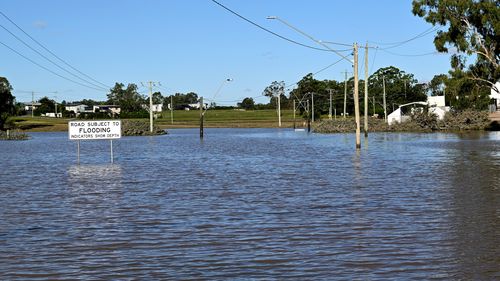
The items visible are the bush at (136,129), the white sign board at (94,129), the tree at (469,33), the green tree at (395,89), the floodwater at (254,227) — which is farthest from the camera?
the green tree at (395,89)

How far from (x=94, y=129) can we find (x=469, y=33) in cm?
4999

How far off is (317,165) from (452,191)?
1298cm

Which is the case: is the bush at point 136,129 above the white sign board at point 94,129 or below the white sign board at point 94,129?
below

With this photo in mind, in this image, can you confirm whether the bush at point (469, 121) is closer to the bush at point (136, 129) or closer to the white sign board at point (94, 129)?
the bush at point (136, 129)

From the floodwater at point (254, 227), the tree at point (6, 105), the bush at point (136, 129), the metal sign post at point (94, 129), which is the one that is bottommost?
the floodwater at point (254, 227)

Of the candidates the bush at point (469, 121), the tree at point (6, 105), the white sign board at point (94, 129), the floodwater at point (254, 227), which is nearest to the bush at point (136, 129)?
the tree at point (6, 105)

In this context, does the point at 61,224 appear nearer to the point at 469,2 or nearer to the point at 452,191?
the point at 452,191

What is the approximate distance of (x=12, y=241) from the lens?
1266cm

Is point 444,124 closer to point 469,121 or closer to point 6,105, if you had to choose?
point 469,121

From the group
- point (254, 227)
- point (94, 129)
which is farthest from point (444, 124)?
point (254, 227)

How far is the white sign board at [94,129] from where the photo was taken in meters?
35.2

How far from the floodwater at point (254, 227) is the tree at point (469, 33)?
49867 mm

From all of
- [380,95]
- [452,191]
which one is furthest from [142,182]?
[380,95]

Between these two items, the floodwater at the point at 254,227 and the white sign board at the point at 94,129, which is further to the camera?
the white sign board at the point at 94,129
